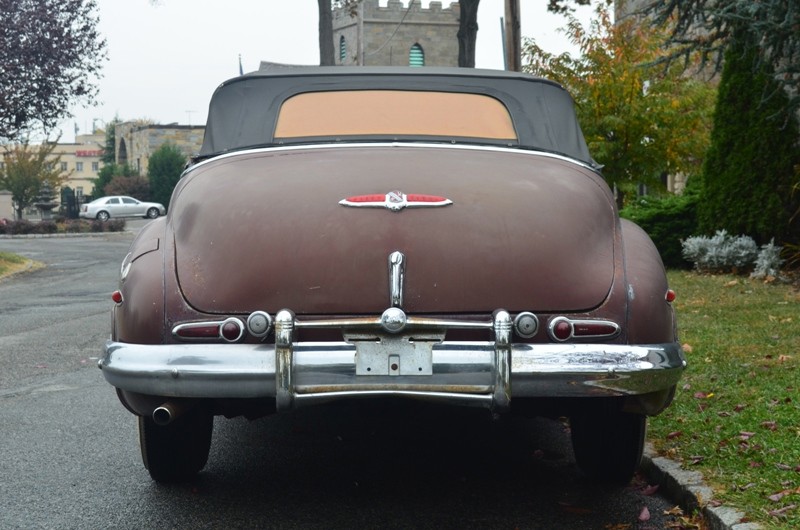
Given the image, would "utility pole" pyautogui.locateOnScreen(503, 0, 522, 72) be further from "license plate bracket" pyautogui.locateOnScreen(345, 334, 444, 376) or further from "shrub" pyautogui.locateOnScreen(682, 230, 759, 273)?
"license plate bracket" pyautogui.locateOnScreen(345, 334, 444, 376)

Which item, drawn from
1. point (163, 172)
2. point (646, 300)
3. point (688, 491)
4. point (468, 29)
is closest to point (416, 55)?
point (163, 172)

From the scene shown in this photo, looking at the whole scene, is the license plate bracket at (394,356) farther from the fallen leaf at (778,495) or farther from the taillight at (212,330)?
Result: the fallen leaf at (778,495)

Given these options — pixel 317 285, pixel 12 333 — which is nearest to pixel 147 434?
pixel 317 285

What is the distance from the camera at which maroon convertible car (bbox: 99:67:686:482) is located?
376cm

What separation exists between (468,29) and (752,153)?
1011 centimetres

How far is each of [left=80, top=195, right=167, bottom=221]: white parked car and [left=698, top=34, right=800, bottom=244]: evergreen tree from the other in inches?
1758

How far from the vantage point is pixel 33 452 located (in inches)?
217

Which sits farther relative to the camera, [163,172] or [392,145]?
[163,172]

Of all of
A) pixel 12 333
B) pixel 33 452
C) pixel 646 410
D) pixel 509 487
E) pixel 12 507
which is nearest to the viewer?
pixel 646 410

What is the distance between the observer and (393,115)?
16.3 feet

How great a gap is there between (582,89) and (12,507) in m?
15.7

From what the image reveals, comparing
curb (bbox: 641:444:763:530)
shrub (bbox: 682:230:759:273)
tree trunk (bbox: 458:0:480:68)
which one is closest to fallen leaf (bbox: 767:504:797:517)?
curb (bbox: 641:444:763:530)

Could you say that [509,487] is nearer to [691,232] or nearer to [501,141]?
[501,141]

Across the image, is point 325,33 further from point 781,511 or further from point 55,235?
point 781,511
